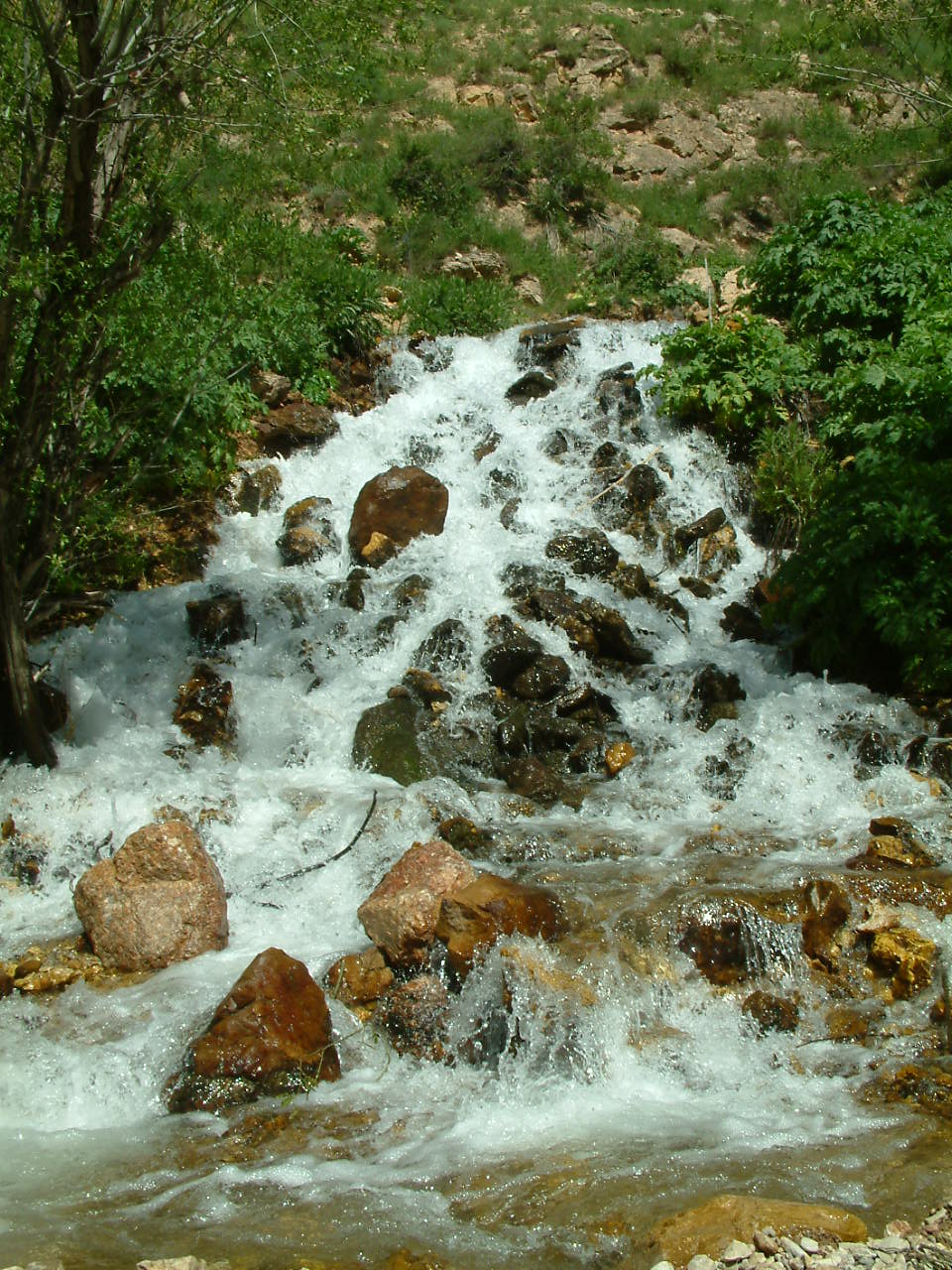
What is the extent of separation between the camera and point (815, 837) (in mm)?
6594

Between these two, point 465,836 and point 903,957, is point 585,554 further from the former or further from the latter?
point 903,957

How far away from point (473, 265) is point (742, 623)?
9665 millimetres

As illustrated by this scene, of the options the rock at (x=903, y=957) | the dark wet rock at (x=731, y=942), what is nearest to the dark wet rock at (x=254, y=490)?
the dark wet rock at (x=731, y=942)

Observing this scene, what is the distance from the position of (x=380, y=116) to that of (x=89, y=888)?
58.7ft

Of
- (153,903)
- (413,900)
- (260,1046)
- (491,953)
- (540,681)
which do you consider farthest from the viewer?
(540,681)

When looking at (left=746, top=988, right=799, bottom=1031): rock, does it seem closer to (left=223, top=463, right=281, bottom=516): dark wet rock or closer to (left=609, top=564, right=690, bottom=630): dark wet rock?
(left=609, top=564, right=690, bottom=630): dark wet rock

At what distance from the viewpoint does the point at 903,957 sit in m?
5.20

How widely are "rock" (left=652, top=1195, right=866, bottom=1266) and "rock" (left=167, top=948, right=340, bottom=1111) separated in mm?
1827

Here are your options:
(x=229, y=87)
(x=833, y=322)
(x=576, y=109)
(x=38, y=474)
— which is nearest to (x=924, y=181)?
(x=576, y=109)

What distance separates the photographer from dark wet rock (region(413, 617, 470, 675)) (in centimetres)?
862

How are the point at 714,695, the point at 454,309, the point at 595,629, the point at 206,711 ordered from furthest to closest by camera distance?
the point at 454,309 → the point at 595,629 → the point at 714,695 → the point at 206,711

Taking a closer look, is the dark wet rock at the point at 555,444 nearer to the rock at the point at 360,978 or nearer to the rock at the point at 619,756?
the rock at the point at 619,756

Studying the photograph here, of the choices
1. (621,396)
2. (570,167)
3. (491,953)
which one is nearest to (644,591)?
(621,396)

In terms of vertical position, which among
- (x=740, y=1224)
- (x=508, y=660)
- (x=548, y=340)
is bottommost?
(x=508, y=660)
